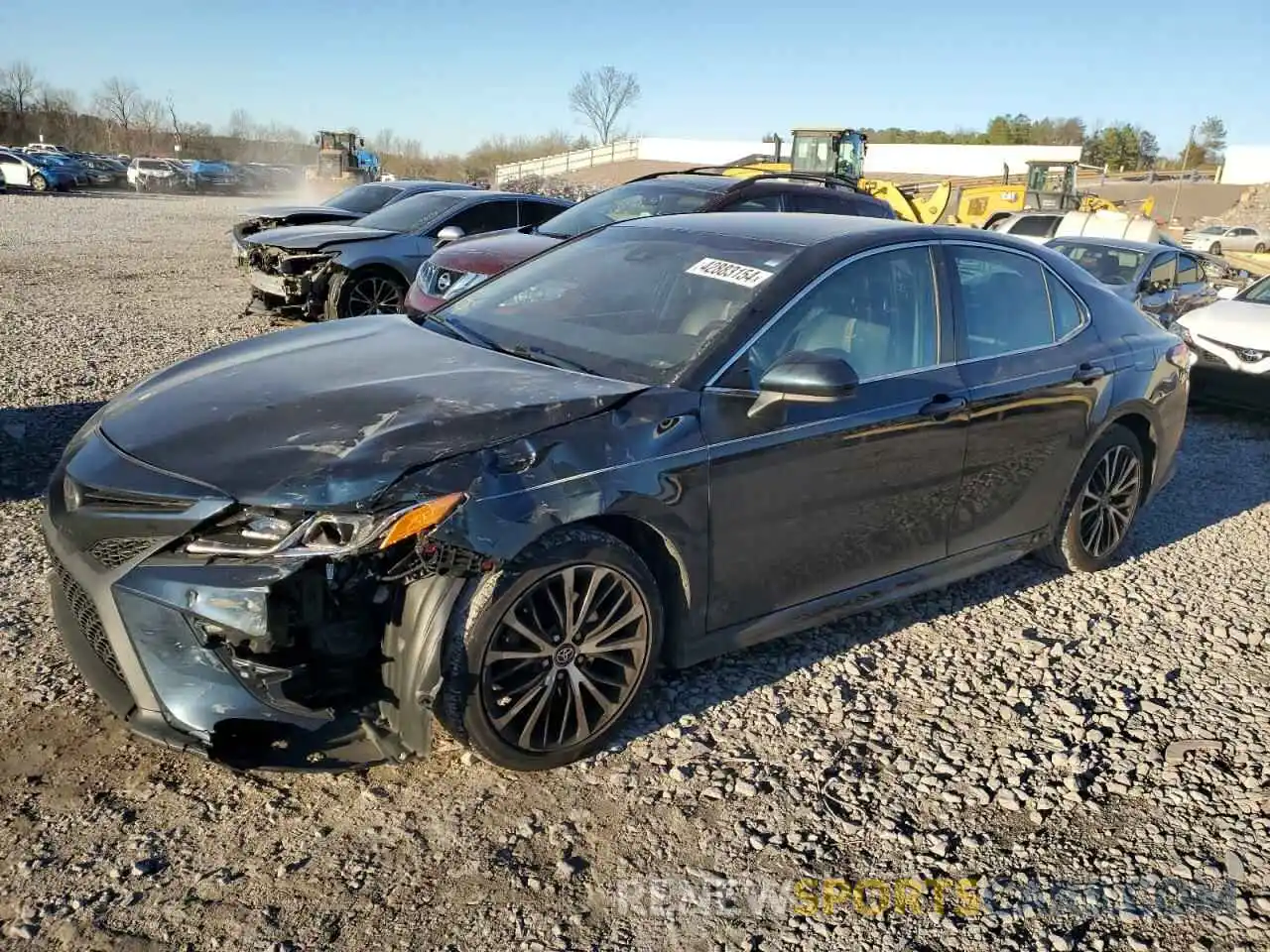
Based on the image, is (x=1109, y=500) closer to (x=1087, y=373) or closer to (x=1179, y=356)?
(x=1087, y=373)

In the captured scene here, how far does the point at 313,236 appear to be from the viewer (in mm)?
9977

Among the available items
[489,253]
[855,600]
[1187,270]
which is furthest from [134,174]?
[855,600]

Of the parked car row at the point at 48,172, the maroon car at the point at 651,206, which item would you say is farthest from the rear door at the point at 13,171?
the maroon car at the point at 651,206

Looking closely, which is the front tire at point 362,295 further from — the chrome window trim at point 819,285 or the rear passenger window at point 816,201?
the chrome window trim at point 819,285

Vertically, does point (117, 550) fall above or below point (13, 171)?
below

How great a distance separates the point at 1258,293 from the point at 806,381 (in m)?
8.96

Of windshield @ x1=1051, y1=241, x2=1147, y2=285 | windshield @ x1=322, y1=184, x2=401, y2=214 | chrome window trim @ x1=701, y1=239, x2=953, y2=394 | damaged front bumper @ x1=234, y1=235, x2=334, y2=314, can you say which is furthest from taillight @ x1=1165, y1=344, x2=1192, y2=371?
windshield @ x1=322, y1=184, x2=401, y2=214

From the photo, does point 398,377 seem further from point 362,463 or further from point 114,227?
point 114,227

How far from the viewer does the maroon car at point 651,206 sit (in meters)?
8.23

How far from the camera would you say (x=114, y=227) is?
22.9m

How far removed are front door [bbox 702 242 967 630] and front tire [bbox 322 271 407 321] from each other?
261 inches

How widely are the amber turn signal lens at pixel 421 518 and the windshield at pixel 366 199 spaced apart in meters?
11.6

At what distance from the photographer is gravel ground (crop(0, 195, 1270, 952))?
254 centimetres

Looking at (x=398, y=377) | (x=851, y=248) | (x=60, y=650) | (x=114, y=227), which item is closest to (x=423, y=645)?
(x=398, y=377)
